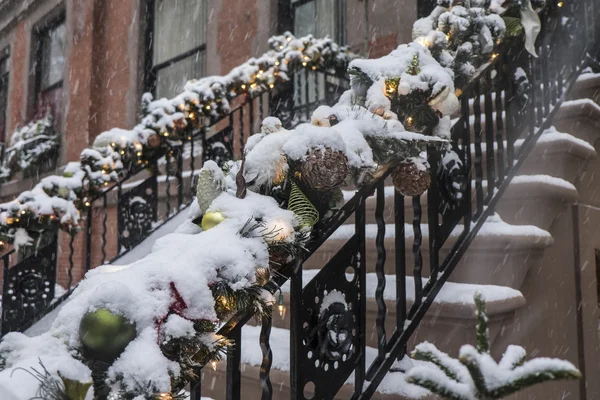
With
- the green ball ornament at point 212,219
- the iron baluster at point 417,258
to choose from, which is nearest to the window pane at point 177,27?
the iron baluster at point 417,258

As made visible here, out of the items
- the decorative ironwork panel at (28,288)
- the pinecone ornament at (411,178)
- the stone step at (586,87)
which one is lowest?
the decorative ironwork panel at (28,288)

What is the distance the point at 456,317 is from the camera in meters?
2.24

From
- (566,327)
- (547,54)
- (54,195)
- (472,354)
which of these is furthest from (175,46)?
(472,354)

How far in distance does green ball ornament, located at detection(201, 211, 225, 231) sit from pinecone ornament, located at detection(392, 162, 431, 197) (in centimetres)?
81

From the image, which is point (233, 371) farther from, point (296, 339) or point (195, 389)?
point (296, 339)

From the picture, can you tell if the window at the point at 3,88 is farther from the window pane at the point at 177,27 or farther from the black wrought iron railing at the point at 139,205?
the window pane at the point at 177,27

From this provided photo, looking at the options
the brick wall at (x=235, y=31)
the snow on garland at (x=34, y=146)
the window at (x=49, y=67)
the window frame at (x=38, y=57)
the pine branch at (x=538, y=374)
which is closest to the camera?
the pine branch at (x=538, y=374)

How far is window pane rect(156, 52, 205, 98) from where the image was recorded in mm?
7902

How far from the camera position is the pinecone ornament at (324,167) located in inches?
69.2

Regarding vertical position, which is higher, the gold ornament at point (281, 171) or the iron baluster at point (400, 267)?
the gold ornament at point (281, 171)

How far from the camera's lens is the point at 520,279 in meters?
2.49

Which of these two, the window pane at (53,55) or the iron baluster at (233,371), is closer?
the iron baluster at (233,371)

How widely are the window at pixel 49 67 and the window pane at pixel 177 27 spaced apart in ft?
9.30

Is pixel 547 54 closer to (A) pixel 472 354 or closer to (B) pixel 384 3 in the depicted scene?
(B) pixel 384 3
